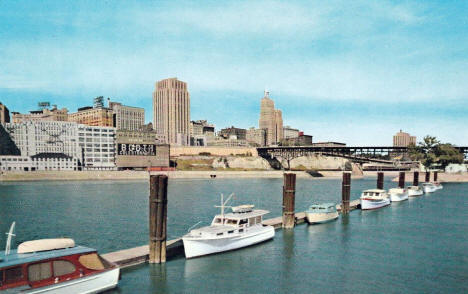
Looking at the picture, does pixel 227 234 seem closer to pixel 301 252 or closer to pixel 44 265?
pixel 301 252

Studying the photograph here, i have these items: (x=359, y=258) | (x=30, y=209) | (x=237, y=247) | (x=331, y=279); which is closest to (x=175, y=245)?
(x=237, y=247)

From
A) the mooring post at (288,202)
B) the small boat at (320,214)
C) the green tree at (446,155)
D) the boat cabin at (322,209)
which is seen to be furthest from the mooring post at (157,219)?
the green tree at (446,155)

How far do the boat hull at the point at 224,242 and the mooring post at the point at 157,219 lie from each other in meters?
3.10

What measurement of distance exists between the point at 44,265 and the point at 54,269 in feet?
2.18

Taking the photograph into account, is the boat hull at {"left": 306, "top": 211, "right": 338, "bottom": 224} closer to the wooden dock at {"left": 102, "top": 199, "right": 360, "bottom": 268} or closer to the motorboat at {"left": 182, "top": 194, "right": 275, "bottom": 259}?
the motorboat at {"left": 182, "top": 194, "right": 275, "bottom": 259}

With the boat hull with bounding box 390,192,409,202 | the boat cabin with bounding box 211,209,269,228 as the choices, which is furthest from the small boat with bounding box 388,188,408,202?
the boat cabin with bounding box 211,209,269,228

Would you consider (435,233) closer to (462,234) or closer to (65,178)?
(462,234)

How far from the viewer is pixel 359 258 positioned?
37438 millimetres

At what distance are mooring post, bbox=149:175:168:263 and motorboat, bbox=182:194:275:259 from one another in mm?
3102

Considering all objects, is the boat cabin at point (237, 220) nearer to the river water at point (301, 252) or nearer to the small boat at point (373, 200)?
the river water at point (301, 252)

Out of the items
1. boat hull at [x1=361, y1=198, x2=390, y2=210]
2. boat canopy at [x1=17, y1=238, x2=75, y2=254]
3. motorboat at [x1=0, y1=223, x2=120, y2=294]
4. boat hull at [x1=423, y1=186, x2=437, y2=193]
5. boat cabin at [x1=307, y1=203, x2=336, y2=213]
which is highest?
boat canopy at [x1=17, y1=238, x2=75, y2=254]

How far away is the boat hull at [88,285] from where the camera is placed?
2231cm

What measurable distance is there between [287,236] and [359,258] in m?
11.0

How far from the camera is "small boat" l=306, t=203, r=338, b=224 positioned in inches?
2176
